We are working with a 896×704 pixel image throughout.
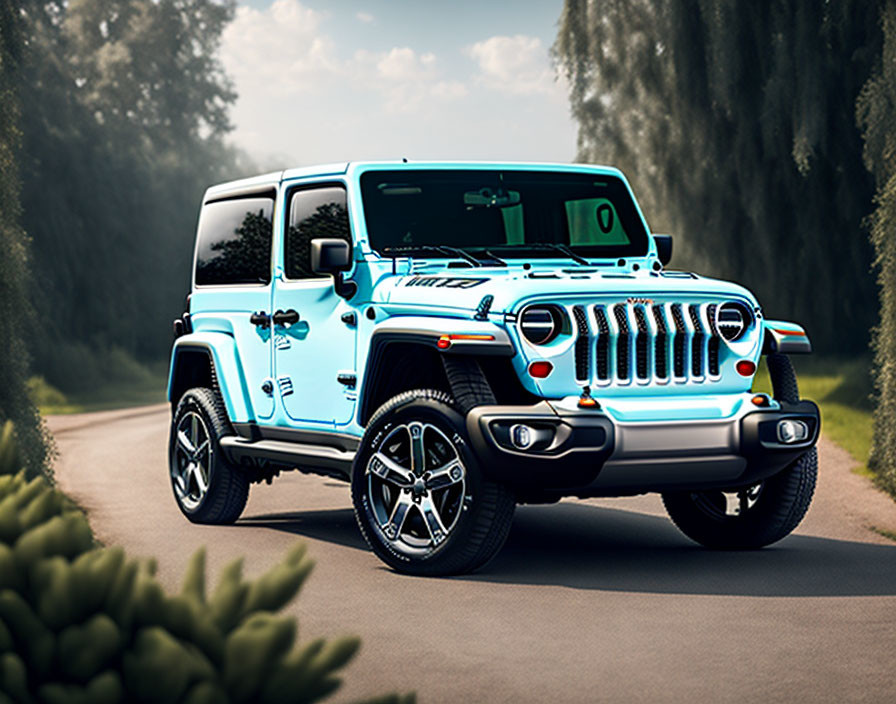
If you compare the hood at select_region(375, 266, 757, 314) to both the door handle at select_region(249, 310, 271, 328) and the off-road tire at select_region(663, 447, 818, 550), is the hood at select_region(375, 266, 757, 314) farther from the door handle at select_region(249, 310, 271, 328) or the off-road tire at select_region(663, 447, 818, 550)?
the door handle at select_region(249, 310, 271, 328)

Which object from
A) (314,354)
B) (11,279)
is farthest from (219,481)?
(11,279)

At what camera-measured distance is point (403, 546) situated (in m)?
8.67

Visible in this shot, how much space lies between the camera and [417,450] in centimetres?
860

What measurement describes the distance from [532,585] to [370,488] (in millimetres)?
1142

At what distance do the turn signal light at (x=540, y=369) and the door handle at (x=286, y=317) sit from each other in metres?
2.38

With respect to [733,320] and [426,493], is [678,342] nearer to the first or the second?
[733,320]

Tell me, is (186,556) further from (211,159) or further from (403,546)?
(211,159)

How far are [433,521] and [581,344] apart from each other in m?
1.29

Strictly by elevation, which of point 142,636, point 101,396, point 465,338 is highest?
point 142,636

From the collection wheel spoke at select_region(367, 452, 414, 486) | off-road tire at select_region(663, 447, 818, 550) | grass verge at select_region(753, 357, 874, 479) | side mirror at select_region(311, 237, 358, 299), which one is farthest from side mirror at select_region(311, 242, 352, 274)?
grass verge at select_region(753, 357, 874, 479)

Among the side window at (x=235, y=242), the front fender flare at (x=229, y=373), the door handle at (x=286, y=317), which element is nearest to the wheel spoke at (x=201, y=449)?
the front fender flare at (x=229, y=373)

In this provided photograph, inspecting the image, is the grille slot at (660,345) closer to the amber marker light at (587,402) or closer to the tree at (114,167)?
the amber marker light at (587,402)

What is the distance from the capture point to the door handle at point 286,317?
10219 mm

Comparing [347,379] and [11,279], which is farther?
[11,279]
